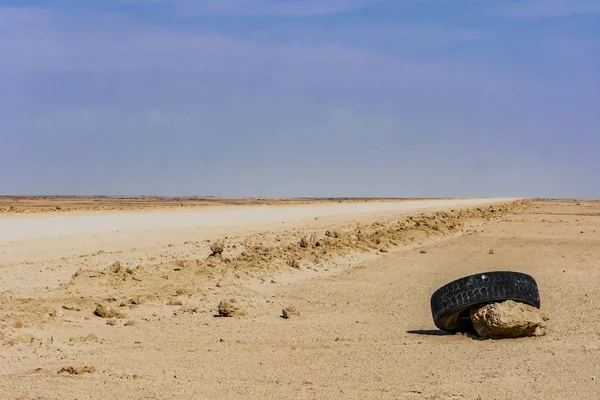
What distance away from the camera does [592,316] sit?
9.80 m

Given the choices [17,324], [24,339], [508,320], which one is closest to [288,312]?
[508,320]

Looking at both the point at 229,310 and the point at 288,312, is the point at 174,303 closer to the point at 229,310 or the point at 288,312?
the point at 229,310

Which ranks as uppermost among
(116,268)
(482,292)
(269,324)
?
(482,292)

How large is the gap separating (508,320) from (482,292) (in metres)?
0.37

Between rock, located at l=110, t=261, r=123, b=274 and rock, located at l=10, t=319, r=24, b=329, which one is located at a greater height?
rock, located at l=110, t=261, r=123, b=274

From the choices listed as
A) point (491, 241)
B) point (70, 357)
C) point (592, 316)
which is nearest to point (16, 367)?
point (70, 357)

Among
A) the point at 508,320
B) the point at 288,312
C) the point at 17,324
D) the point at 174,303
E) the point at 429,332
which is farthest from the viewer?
the point at 174,303

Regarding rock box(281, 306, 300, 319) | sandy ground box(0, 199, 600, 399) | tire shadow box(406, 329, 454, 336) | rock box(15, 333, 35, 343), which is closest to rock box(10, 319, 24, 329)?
sandy ground box(0, 199, 600, 399)

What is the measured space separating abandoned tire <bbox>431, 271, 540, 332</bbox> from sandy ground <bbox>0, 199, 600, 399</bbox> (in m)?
0.33

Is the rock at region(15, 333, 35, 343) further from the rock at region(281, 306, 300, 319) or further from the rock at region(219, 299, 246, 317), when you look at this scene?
the rock at region(281, 306, 300, 319)

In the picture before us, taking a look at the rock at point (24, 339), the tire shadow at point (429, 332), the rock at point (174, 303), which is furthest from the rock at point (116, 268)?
the tire shadow at point (429, 332)

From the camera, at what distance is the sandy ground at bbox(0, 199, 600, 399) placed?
648 cm

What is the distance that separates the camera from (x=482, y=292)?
8.37m

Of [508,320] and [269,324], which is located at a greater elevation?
[508,320]
